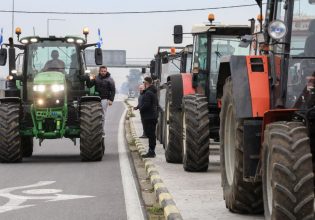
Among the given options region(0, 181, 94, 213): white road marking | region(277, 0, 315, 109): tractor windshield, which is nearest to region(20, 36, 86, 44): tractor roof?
region(0, 181, 94, 213): white road marking

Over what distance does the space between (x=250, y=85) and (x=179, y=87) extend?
7.76 meters

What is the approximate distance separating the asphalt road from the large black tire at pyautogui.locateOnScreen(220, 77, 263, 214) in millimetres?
1365

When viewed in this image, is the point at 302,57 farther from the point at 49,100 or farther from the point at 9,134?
the point at 49,100

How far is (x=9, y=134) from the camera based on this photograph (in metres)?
18.1

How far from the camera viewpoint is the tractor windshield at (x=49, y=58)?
19.8 metres

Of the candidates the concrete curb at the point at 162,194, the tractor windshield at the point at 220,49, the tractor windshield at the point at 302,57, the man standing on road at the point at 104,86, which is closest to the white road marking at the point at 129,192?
the concrete curb at the point at 162,194

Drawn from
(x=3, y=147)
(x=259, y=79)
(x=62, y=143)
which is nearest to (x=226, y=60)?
(x=259, y=79)

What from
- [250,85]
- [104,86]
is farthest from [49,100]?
[250,85]

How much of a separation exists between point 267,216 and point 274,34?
5.73 ft

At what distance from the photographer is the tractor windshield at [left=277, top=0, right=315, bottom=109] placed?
8273 mm

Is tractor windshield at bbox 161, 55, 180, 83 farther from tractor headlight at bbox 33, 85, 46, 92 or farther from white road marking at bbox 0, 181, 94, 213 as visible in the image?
white road marking at bbox 0, 181, 94, 213

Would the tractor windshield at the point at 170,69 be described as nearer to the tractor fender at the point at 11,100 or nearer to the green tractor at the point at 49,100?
the green tractor at the point at 49,100

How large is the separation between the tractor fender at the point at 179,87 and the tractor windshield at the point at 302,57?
789cm

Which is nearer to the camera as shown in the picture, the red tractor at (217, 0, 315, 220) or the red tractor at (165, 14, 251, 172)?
the red tractor at (217, 0, 315, 220)
